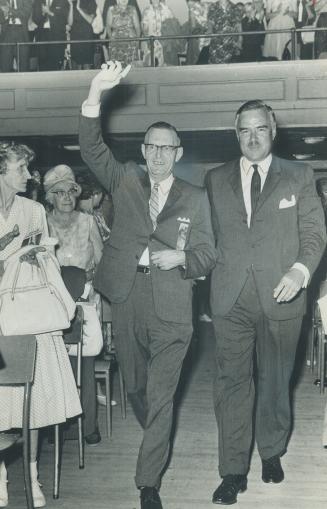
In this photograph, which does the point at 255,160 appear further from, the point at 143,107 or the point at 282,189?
the point at 143,107

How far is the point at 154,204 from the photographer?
3.40m

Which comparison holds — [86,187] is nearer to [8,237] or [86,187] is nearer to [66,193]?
[66,193]

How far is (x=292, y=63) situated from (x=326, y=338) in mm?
5476

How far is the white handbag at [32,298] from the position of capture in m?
3.32

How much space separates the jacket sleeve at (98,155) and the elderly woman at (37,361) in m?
0.45

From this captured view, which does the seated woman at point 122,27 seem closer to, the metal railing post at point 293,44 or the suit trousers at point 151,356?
the metal railing post at point 293,44

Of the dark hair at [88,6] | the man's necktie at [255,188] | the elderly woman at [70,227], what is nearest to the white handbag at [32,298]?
the man's necktie at [255,188]

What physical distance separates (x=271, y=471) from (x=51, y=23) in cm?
839

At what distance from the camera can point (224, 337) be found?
3490mm

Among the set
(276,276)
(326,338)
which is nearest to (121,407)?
(326,338)

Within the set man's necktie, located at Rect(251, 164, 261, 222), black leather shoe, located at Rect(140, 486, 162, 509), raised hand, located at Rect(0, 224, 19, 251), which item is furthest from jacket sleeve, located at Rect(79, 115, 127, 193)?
black leather shoe, located at Rect(140, 486, 162, 509)

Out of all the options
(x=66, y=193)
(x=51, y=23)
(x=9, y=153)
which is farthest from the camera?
(x=51, y=23)

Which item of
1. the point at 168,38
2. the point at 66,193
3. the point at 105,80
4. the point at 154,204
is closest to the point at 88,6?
the point at 168,38

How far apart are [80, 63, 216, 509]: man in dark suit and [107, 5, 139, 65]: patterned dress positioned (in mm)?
7358
